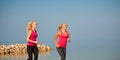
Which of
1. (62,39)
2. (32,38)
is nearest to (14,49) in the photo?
(32,38)

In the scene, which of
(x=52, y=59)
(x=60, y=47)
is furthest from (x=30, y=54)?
(x=52, y=59)

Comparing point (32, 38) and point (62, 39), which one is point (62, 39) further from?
point (32, 38)

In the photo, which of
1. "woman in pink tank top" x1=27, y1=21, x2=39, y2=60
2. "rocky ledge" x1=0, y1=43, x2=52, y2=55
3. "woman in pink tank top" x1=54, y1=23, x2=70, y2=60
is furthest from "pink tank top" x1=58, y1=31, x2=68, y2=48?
"rocky ledge" x1=0, y1=43, x2=52, y2=55

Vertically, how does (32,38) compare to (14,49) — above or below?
above

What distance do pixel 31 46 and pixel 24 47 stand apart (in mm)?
10872

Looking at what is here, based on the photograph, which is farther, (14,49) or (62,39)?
(14,49)

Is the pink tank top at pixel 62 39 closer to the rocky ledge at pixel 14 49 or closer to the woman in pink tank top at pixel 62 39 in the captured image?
the woman in pink tank top at pixel 62 39

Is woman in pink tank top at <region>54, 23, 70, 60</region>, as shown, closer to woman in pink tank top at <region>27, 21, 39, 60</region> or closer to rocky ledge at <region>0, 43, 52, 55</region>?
woman in pink tank top at <region>27, 21, 39, 60</region>

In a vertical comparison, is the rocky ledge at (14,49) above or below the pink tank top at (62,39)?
below

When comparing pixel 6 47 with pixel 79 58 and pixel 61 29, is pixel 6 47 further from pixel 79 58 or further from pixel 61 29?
pixel 61 29

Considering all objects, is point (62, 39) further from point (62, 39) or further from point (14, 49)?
point (14, 49)

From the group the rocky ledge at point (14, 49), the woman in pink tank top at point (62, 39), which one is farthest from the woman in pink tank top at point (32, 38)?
the rocky ledge at point (14, 49)

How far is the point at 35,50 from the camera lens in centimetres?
930

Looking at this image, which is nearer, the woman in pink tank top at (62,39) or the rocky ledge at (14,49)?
the woman in pink tank top at (62,39)
